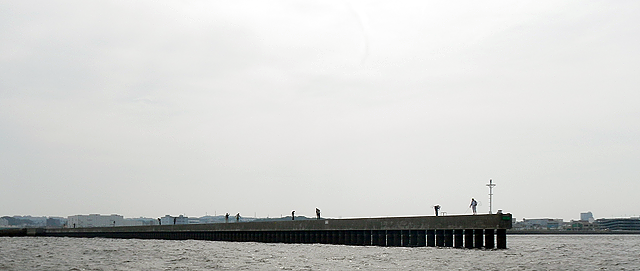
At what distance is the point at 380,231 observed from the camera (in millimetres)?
63031

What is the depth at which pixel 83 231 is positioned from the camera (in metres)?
138

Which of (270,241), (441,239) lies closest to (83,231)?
(270,241)

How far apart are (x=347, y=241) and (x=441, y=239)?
43.5 ft

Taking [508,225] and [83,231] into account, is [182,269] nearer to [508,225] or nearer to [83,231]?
[508,225]

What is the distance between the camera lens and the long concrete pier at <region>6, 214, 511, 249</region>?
53094 mm

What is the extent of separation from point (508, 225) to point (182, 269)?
84.2ft

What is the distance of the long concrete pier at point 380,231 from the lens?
53094mm

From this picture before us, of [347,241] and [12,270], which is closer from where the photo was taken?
[12,270]

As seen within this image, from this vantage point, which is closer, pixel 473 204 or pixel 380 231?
pixel 473 204

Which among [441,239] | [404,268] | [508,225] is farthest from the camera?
[441,239]

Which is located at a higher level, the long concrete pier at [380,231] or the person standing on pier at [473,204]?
the person standing on pier at [473,204]

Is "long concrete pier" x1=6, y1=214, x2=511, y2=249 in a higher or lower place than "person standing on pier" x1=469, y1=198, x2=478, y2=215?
lower

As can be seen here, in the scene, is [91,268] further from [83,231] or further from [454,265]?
[83,231]

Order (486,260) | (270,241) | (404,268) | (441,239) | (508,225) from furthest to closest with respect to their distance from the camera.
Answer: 1. (270,241)
2. (441,239)
3. (508,225)
4. (486,260)
5. (404,268)
